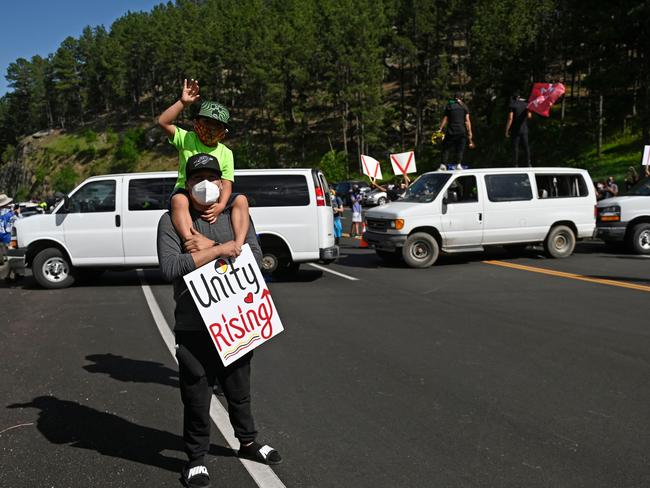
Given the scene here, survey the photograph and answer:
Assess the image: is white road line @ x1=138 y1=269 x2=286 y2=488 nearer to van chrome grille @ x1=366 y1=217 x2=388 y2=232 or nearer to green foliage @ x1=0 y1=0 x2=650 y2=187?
van chrome grille @ x1=366 y1=217 x2=388 y2=232

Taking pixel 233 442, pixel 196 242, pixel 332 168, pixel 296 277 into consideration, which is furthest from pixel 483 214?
pixel 332 168

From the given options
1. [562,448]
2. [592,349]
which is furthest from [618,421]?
[592,349]

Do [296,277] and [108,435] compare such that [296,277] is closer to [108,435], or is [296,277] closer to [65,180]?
[108,435]

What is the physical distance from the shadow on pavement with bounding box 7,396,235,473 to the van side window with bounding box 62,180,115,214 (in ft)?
23.4

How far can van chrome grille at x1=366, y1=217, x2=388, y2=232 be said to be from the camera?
13320mm

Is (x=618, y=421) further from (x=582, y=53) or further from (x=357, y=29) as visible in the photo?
(x=357, y=29)

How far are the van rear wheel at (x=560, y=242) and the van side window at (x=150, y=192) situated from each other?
329 inches

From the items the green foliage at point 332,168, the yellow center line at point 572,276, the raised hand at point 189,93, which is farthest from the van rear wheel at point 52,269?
the green foliage at point 332,168

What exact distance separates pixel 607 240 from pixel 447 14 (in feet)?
194

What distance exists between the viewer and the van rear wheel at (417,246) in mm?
13055

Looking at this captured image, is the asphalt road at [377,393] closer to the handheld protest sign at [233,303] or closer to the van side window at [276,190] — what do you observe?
the handheld protest sign at [233,303]

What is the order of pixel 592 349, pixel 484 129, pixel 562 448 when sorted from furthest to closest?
pixel 484 129, pixel 592 349, pixel 562 448

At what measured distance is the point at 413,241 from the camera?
515 inches

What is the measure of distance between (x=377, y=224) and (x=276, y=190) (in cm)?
285
